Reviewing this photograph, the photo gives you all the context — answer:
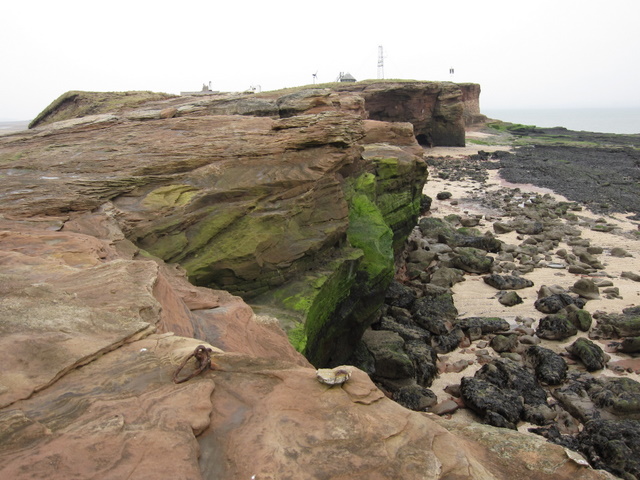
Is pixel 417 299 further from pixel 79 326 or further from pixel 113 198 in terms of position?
pixel 79 326

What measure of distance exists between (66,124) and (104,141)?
3.36 metres

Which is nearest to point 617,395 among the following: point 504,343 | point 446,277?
point 504,343

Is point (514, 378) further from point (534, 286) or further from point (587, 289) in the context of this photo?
point (534, 286)

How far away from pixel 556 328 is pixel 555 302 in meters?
1.70

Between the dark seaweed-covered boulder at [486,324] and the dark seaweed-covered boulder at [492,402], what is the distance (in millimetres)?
2704

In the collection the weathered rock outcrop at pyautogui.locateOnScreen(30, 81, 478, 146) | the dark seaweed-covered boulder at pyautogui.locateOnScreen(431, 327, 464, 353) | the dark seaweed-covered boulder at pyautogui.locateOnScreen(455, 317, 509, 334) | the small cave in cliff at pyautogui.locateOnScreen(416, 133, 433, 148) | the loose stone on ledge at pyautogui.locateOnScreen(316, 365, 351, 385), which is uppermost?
the weathered rock outcrop at pyautogui.locateOnScreen(30, 81, 478, 146)

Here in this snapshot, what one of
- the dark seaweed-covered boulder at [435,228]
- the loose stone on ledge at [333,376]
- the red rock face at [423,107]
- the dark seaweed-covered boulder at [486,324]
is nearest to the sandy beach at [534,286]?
the dark seaweed-covered boulder at [486,324]

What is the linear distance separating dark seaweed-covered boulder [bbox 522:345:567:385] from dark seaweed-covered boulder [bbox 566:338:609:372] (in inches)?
18.0

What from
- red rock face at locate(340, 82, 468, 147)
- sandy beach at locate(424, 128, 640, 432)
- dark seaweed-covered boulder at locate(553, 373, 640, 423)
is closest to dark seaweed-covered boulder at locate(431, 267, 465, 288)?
sandy beach at locate(424, 128, 640, 432)

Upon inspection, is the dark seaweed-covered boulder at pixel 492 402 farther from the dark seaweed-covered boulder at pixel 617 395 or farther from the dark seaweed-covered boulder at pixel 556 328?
the dark seaweed-covered boulder at pixel 556 328

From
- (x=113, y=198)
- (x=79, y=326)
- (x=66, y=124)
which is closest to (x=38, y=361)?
(x=79, y=326)

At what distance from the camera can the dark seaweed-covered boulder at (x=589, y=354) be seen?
10.2 metres

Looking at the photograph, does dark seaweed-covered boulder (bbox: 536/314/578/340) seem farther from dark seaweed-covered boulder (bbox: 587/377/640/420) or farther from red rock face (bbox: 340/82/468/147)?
red rock face (bbox: 340/82/468/147)

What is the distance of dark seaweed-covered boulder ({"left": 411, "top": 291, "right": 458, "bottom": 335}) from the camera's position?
12445 millimetres
